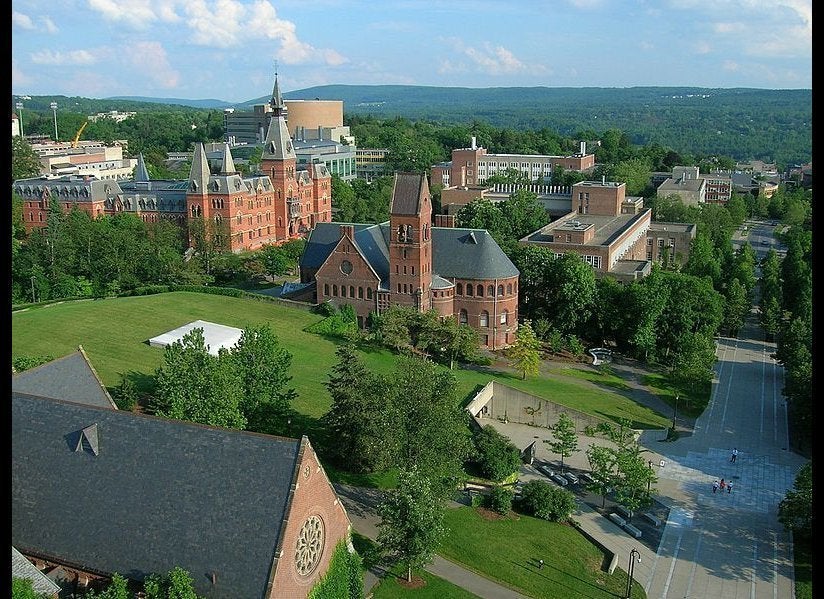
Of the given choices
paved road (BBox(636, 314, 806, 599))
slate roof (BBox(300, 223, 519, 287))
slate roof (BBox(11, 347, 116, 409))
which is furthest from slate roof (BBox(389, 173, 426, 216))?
slate roof (BBox(11, 347, 116, 409))

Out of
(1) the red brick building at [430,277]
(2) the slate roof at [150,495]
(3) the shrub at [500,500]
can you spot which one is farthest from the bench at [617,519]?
(1) the red brick building at [430,277]

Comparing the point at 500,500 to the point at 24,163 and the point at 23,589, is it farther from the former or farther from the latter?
the point at 24,163

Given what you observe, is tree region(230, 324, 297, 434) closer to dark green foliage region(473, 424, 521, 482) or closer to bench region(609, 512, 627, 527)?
dark green foliage region(473, 424, 521, 482)

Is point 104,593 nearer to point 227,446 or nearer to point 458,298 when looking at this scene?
point 227,446

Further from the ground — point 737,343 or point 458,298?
point 458,298
